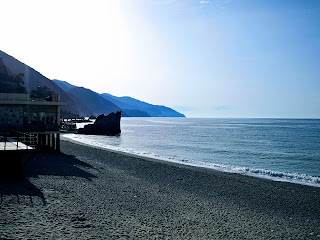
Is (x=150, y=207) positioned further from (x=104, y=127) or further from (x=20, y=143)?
(x=104, y=127)

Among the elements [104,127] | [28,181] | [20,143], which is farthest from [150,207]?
[104,127]

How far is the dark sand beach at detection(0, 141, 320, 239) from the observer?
10109mm

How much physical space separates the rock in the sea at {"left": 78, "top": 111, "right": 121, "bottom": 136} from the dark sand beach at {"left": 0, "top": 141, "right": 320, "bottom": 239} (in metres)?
62.9

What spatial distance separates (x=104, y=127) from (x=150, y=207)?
7556 centimetres

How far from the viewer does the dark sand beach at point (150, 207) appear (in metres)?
10.1

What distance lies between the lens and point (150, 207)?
13492 millimetres

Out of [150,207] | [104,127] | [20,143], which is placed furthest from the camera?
[104,127]

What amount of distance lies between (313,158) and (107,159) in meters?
27.9

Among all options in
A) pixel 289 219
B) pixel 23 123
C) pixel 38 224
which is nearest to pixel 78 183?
pixel 38 224

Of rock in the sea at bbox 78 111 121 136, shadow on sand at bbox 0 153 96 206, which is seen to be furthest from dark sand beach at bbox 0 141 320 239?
rock in the sea at bbox 78 111 121 136

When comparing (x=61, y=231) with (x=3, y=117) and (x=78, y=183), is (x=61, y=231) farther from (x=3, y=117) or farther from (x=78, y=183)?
(x=3, y=117)

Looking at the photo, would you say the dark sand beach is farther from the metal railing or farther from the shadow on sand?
the metal railing

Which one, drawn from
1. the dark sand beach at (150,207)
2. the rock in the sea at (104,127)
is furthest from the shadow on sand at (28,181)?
the rock in the sea at (104,127)

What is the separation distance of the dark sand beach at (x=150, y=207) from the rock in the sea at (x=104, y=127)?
6291 centimetres
